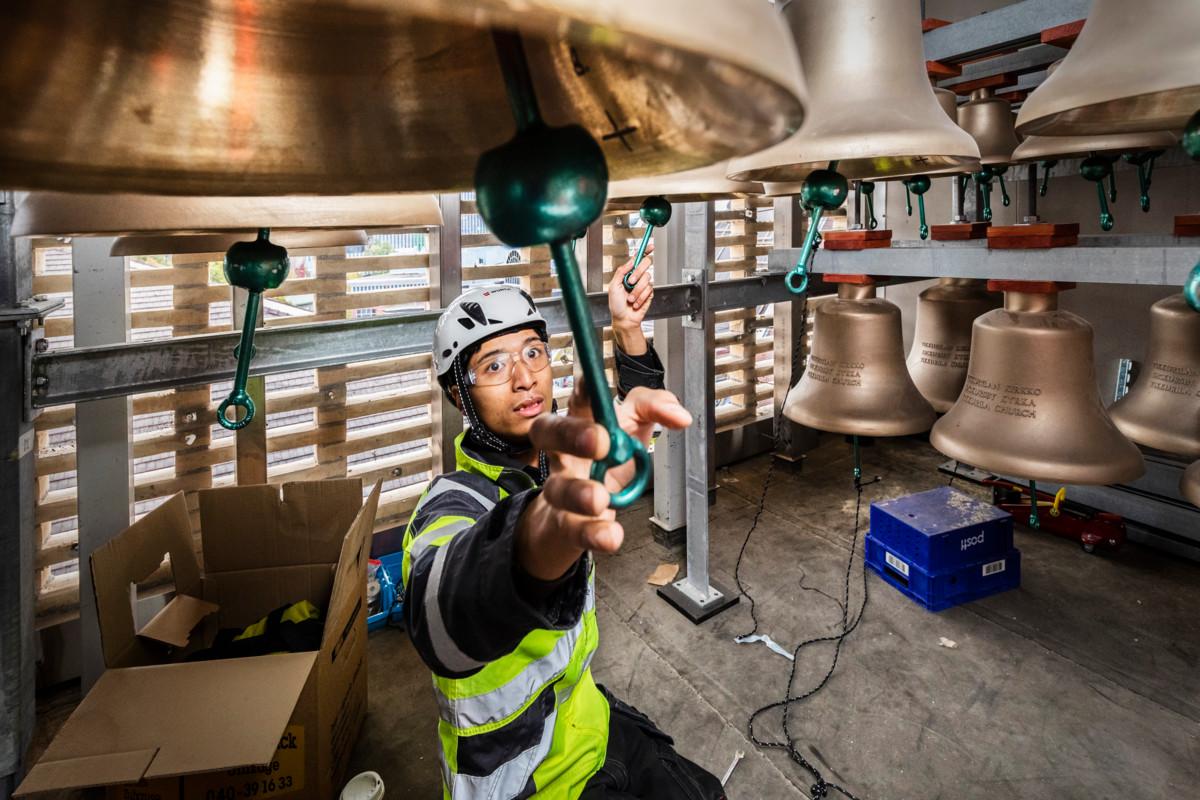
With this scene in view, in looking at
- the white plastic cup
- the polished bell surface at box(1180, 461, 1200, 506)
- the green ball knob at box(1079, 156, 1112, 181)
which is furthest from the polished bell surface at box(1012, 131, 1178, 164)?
the white plastic cup

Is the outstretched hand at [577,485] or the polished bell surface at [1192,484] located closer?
the outstretched hand at [577,485]

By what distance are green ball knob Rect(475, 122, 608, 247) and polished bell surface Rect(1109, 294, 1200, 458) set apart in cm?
173

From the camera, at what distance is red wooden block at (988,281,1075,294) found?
1299mm

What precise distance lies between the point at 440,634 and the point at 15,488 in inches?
48.0

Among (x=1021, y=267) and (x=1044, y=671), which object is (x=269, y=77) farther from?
(x=1044, y=671)

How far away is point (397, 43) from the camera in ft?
1.08

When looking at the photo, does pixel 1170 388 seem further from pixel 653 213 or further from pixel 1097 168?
pixel 653 213

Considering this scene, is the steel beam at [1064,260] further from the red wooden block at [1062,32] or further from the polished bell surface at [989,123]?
the polished bell surface at [989,123]

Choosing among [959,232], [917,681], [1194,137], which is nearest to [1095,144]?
[959,232]

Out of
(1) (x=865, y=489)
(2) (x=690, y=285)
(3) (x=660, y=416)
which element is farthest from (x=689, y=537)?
(3) (x=660, y=416)

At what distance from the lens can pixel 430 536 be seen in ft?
3.37

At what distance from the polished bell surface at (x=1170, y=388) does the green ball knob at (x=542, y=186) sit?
68.3 inches

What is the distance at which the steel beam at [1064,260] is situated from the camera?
3.78ft

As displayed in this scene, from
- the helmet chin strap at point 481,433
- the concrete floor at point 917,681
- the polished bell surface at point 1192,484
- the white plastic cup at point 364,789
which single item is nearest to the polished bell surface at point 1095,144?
the polished bell surface at point 1192,484
